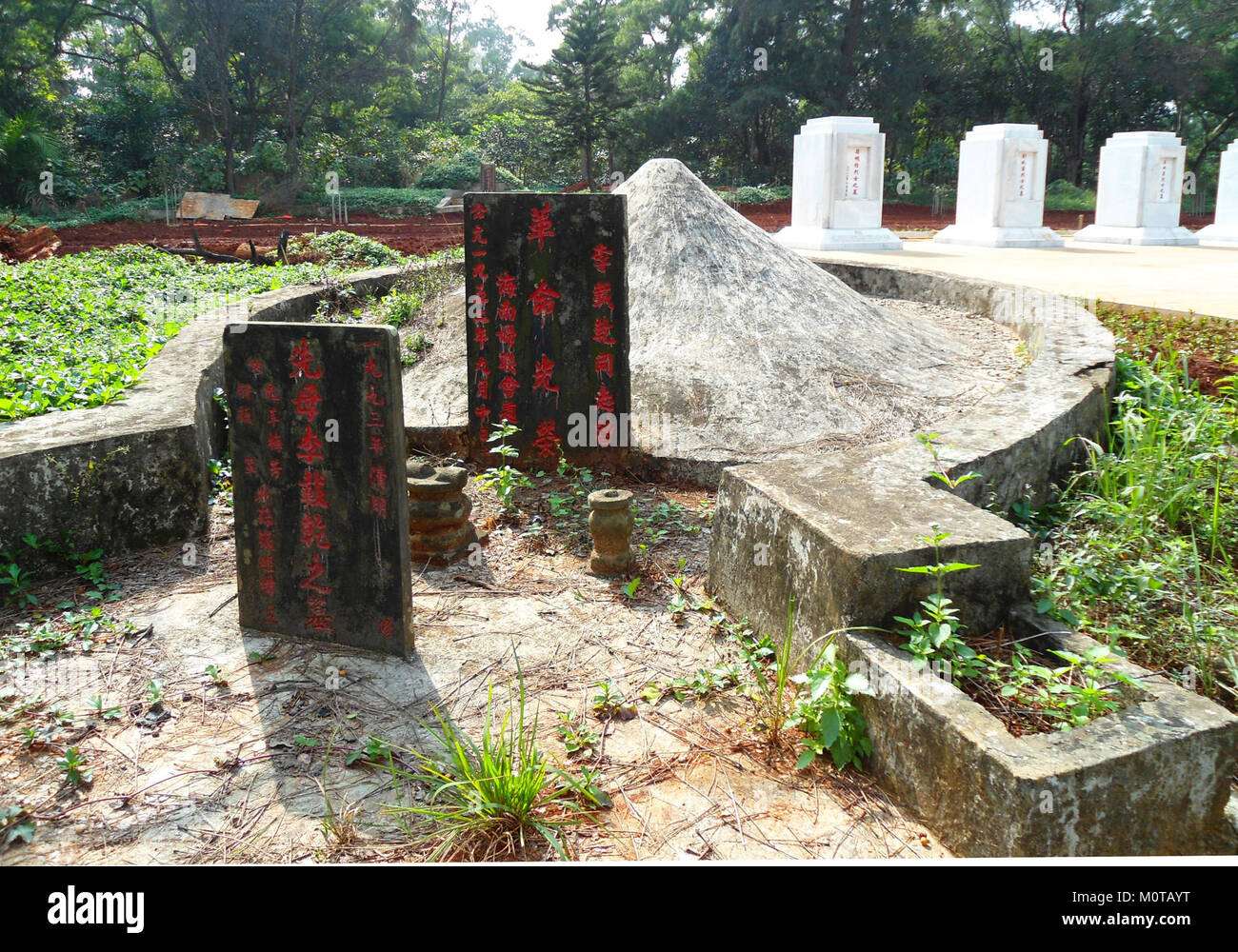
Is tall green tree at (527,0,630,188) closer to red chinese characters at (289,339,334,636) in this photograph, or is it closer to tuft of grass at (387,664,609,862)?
red chinese characters at (289,339,334,636)

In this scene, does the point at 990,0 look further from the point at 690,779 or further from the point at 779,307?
the point at 690,779

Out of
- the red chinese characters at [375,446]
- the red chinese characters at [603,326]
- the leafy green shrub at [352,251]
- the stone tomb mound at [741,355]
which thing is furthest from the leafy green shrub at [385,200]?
the red chinese characters at [375,446]

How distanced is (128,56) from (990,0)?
2262 centimetres

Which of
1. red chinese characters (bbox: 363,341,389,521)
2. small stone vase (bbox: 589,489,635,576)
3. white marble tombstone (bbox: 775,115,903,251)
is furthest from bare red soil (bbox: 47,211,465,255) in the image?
red chinese characters (bbox: 363,341,389,521)

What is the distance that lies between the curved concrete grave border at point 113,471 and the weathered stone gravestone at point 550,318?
132 centimetres

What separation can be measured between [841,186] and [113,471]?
11863 millimetres

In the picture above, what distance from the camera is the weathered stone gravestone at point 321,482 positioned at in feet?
A: 8.79

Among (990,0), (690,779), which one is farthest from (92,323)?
(990,0)

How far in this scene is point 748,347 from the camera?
5129 mm

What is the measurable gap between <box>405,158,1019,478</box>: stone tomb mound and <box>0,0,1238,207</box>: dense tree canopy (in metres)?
17.7

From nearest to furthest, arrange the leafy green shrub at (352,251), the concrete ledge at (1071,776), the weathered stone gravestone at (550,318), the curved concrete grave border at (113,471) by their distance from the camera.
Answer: the concrete ledge at (1071,776)
the curved concrete grave border at (113,471)
the weathered stone gravestone at (550,318)
the leafy green shrub at (352,251)

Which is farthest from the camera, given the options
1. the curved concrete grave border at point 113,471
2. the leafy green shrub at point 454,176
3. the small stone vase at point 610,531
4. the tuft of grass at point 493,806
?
the leafy green shrub at point 454,176

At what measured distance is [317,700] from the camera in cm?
258

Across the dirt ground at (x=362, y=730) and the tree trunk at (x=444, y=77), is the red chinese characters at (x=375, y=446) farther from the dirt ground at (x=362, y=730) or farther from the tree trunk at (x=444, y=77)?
the tree trunk at (x=444, y=77)
